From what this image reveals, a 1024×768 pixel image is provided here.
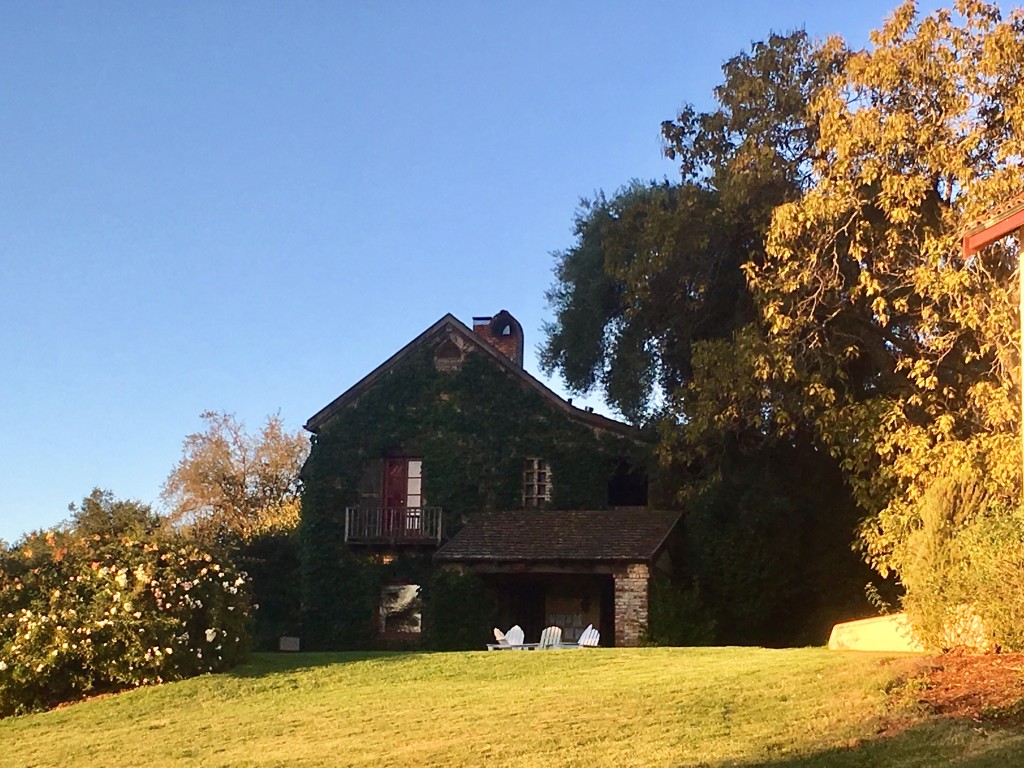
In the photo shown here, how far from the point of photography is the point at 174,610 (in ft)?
58.2

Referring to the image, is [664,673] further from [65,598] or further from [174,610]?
[65,598]

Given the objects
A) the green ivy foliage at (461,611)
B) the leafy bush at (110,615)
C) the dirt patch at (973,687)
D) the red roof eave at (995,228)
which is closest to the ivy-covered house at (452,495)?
the green ivy foliage at (461,611)

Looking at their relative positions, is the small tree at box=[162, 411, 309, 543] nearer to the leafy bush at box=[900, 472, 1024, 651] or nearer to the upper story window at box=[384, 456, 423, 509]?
the upper story window at box=[384, 456, 423, 509]

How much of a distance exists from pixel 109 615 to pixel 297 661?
9.88 ft

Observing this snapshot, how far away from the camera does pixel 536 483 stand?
30.2 meters

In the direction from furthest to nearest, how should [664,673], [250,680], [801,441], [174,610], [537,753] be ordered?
[801,441] < [174,610] < [250,680] < [664,673] < [537,753]

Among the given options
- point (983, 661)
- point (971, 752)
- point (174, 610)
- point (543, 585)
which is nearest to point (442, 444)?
point (543, 585)

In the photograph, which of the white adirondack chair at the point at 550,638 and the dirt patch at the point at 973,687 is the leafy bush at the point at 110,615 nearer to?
the white adirondack chair at the point at 550,638

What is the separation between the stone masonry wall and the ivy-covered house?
1535 mm

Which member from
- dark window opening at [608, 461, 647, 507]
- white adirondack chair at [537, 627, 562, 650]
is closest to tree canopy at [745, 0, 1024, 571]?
white adirondack chair at [537, 627, 562, 650]

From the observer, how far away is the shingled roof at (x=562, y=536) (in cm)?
2688

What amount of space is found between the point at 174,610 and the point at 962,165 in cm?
1484

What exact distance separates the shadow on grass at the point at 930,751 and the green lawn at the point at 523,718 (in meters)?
0.02

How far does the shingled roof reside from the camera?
26875 millimetres
